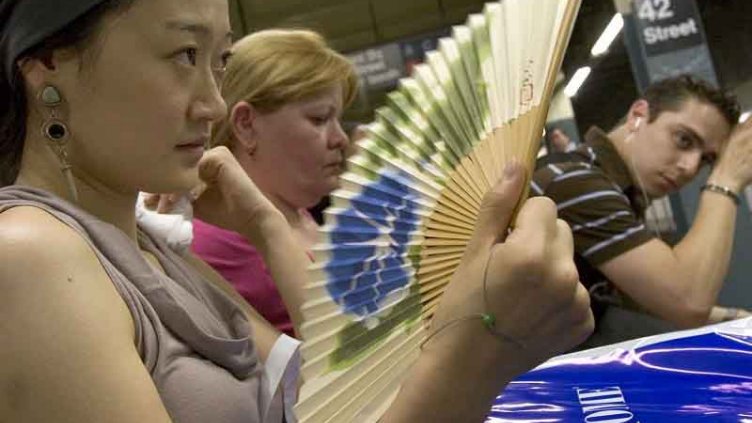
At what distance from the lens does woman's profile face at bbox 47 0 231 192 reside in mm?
751

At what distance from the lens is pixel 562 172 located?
192cm

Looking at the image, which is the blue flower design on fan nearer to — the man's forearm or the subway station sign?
the man's forearm

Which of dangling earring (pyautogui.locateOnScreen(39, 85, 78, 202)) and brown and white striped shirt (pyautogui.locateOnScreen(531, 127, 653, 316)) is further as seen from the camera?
brown and white striped shirt (pyautogui.locateOnScreen(531, 127, 653, 316))

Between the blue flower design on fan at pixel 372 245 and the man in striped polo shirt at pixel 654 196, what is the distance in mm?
1095

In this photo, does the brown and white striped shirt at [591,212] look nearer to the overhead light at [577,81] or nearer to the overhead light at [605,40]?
the overhead light at [605,40]

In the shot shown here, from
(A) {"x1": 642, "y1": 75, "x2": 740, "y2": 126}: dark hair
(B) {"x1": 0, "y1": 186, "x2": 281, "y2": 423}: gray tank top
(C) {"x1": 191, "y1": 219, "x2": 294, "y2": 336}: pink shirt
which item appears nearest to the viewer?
(B) {"x1": 0, "y1": 186, "x2": 281, "y2": 423}: gray tank top

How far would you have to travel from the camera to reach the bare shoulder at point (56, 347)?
64 cm

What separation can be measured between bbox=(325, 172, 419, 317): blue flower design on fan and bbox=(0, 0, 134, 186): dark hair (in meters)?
0.28

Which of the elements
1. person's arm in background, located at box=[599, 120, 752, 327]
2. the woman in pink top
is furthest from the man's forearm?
the woman in pink top

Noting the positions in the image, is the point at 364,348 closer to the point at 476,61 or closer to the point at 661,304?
the point at 476,61

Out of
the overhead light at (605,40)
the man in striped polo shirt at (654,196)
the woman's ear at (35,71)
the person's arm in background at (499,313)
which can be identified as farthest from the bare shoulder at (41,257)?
the overhead light at (605,40)

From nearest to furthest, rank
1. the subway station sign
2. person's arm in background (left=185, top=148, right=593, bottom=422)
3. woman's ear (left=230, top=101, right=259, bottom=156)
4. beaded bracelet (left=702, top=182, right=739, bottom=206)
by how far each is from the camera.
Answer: person's arm in background (left=185, top=148, right=593, bottom=422) < woman's ear (left=230, top=101, right=259, bottom=156) < beaded bracelet (left=702, top=182, right=739, bottom=206) < the subway station sign

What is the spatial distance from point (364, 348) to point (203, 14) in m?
0.35

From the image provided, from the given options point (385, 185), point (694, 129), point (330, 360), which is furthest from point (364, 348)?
point (694, 129)
